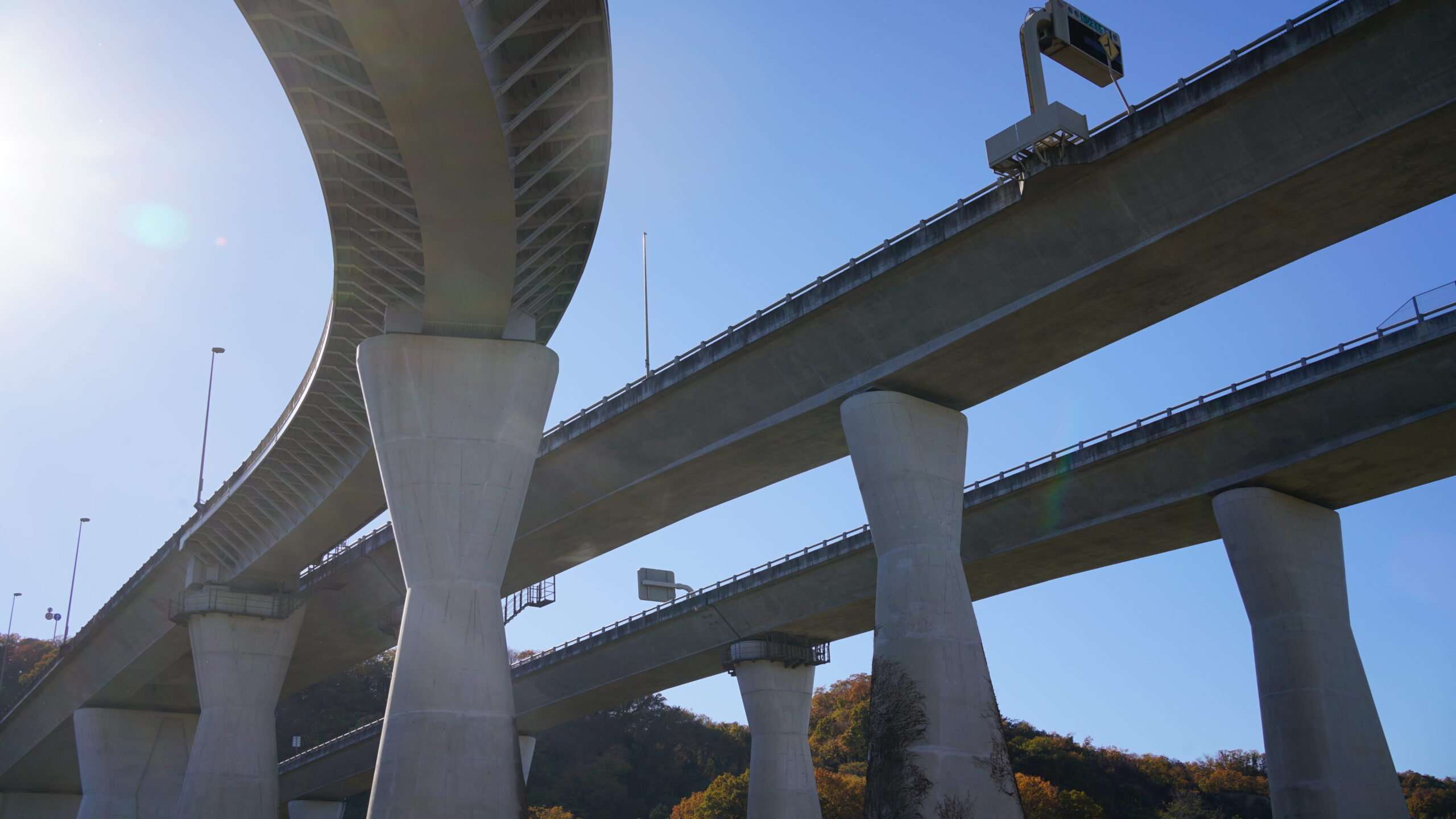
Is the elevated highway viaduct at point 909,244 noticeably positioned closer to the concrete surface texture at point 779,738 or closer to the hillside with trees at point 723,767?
the concrete surface texture at point 779,738

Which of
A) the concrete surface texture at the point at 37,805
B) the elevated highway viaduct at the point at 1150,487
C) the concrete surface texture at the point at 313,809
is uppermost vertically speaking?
the elevated highway viaduct at the point at 1150,487

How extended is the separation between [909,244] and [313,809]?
225ft

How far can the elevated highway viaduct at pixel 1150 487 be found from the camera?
29.9 m

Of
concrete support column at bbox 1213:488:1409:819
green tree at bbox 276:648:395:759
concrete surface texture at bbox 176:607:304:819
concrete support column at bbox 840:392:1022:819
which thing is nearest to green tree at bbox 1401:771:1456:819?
concrete support column at bbox 1213:488:1409:819

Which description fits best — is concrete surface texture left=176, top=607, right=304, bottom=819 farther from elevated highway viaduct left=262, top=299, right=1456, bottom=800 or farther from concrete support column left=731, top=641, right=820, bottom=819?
concrete support column left=731, top=641, right=820, bottom=819

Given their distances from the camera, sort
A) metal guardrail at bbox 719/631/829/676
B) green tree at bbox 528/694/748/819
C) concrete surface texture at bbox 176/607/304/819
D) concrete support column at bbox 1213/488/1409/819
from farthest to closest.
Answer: green tree at bbox 528/694/748/819, metal guardrail at bbox 719/631/829/676, concrete surface texture at bbox 176/607/304/819, concrete support column at bbox 1213/488/1409/819

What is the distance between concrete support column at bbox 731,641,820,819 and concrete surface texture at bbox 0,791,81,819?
1987 inches

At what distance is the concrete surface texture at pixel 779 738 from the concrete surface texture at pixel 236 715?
1815cm

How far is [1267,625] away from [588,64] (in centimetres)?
2412

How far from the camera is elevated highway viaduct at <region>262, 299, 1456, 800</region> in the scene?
29.9 m

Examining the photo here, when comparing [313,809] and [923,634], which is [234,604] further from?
[313,809]

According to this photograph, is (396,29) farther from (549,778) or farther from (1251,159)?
(549,778)

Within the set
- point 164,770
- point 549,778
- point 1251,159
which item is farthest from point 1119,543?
point 549,778

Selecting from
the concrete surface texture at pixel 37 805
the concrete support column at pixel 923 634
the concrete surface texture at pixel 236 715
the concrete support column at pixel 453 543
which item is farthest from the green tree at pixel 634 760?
the concrete support column at pixel 453 543
